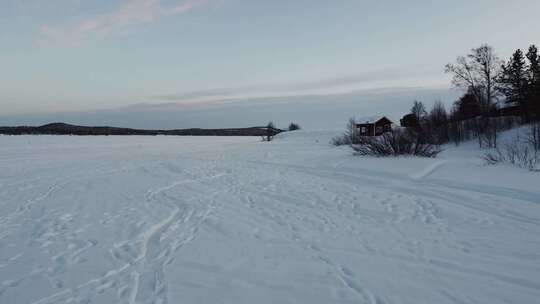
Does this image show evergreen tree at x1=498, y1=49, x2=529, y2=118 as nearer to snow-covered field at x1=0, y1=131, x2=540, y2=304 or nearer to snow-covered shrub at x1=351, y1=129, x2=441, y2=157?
snow-covered shrub at x1=351, y1=129, x2=441, y2=157

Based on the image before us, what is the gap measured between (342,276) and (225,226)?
2.81m

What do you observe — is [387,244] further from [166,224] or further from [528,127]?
[528,127]

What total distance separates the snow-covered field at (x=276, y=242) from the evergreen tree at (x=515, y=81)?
29.2 metres

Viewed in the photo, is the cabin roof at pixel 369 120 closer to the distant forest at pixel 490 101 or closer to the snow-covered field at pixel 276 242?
the distant forest at pixel 490 101

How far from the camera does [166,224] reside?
21.0 ft

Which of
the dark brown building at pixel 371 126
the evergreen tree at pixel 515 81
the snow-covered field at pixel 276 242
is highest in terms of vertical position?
the evergreen tree at pixel 515 81

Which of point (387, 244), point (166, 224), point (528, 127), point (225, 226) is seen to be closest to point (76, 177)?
point (166, 224)

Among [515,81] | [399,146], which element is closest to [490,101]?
[515,81]

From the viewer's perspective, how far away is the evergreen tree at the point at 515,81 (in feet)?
111

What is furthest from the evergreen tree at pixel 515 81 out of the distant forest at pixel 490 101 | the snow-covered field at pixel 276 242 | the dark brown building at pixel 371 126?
the snow-covered field at pixel 276 242

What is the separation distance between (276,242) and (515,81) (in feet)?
142

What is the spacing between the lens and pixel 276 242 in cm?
535

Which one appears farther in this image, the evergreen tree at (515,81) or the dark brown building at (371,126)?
the dark brown building at (371,126)

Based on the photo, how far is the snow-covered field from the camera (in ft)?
12.2
